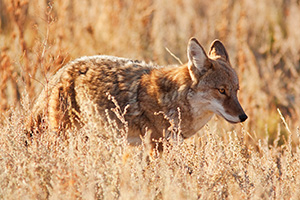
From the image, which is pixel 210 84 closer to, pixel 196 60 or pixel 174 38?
pixel 196 60

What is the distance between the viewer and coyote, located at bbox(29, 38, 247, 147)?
4.83 metres

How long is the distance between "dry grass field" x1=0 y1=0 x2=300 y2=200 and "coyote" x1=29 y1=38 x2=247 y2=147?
0.77ft

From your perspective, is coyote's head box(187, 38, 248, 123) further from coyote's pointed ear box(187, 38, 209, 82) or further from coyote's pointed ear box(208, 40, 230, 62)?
coyote's pointed ear box(208, 40, 230, 62)

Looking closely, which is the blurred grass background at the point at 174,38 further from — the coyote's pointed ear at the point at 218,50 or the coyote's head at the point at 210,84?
the coyote's head at the point at 210,84

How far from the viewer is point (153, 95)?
4.97 m

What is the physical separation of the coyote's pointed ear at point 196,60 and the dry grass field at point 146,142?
619mm

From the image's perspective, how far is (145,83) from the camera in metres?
5.08

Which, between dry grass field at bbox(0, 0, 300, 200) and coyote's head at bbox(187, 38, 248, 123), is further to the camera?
coyote's head at bbox(187, 38, 248, 123)

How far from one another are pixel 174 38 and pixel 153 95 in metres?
5.75

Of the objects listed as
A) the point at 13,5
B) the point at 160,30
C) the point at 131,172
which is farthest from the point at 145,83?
the point at 160,30

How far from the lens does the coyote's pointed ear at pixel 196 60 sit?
187 inches

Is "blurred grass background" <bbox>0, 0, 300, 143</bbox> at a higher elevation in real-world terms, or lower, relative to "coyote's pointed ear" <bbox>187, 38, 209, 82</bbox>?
lower

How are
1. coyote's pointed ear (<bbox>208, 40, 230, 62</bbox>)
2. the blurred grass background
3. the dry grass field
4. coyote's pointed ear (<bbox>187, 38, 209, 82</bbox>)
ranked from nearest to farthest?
the dry grass field, coyote's pointed ear (<bbox>187, 38, 209, 82</bbox>), coyote's pointed ear (<bbox>208, 40, 230, 62</bbox>), the blurred grass background

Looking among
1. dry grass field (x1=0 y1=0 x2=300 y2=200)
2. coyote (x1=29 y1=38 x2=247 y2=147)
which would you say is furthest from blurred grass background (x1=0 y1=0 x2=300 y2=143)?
coyote (x1=29 y1=38 x2=247 y2=147)
